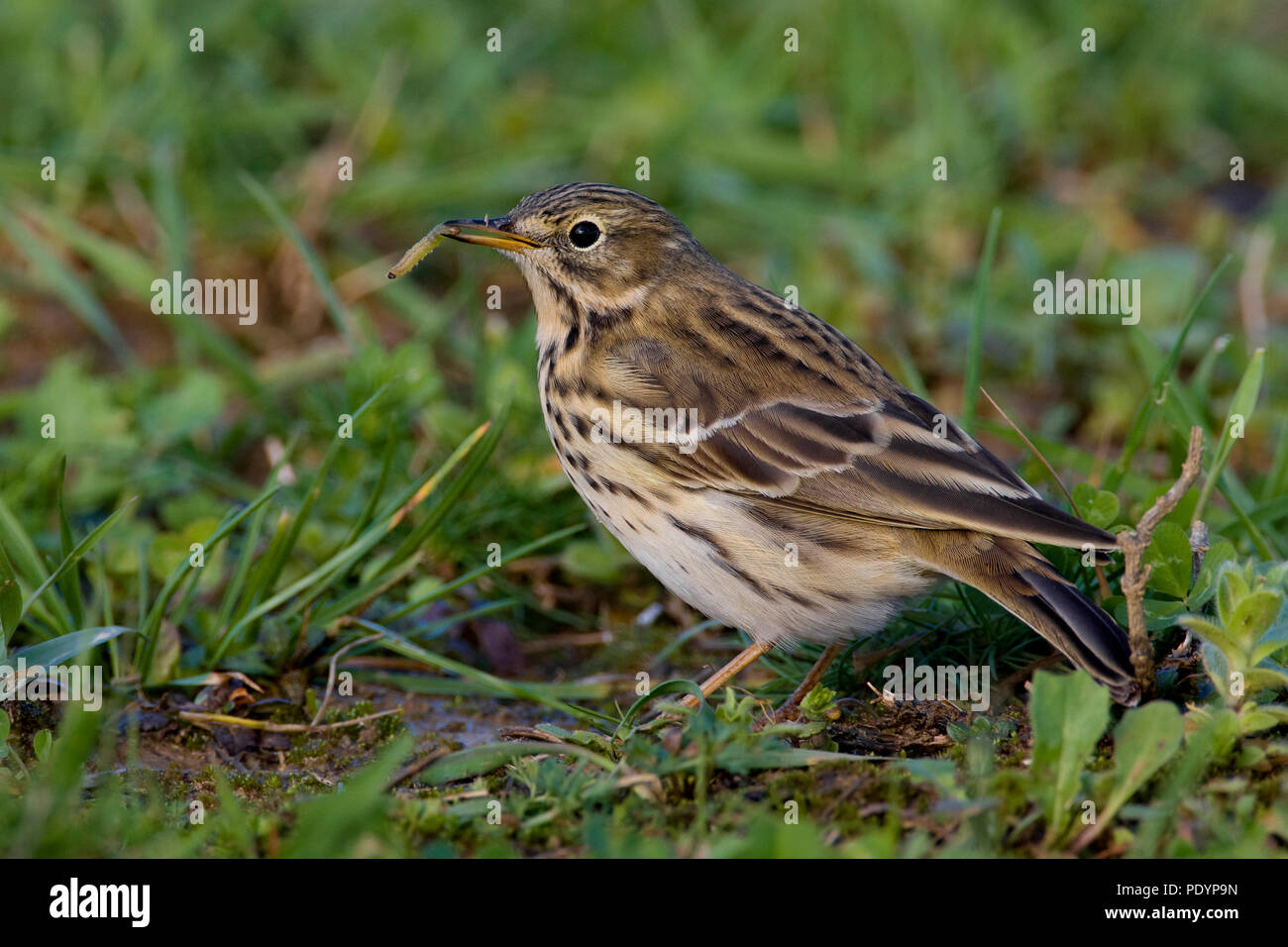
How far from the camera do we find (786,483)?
4.56m

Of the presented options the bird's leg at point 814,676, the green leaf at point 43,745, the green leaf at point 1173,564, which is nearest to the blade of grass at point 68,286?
the green leaf at point 43,745

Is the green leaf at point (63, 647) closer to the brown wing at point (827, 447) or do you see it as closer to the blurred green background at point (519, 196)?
the blurred green background at point (519, 196)

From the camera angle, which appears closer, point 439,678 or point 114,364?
point 439,678

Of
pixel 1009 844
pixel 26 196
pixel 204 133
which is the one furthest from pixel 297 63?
pixel 1009 844

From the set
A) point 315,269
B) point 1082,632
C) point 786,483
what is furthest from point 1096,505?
point 315,269

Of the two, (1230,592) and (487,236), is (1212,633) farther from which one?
(487,236)

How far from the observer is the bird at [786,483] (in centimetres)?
424

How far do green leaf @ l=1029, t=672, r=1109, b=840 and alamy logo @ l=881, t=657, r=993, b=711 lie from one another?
2.29 ft

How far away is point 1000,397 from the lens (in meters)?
7.19

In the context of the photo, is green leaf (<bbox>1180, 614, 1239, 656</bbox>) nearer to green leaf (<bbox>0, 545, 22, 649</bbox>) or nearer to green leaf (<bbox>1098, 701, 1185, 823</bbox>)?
green leaf (<bbox>1098, 701, 1185, 823</bbox>)

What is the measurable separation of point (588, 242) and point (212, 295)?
3.05m

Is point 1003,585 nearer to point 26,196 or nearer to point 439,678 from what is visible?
point 439,678

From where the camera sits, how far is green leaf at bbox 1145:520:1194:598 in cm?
434
